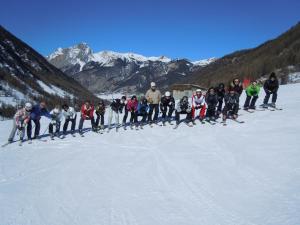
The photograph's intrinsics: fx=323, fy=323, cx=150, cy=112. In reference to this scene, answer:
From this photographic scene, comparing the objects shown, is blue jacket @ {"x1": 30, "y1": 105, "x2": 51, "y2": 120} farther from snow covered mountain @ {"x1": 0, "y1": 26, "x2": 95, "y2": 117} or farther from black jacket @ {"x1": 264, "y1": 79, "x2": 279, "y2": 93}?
snow covered mountain @ {"x1": 0, "y1": 26, "x2": 95, "y2": 117}

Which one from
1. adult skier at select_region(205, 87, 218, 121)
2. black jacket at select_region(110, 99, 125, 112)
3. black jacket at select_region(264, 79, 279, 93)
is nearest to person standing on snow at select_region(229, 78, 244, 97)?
adult skier at select_region(205, 87, 218, 121)

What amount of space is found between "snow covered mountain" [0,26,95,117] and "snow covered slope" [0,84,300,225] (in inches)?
2532

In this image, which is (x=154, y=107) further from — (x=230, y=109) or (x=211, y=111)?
(x=230, y=109)

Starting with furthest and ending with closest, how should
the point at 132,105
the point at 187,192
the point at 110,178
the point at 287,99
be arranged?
the point at 287,99 → the point at 132,105 → the point at 110,178 → the point at 187,192

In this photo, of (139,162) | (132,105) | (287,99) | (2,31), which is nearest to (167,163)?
(139,162)

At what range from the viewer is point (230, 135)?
13570mm

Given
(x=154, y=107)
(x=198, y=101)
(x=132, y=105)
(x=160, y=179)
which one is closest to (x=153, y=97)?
(x=154, y=107)

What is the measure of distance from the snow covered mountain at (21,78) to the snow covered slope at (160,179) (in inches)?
2532

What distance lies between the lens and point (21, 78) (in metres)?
107

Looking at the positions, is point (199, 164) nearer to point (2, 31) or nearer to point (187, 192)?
point (187, 192)

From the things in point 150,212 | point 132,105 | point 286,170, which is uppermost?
point 132,105

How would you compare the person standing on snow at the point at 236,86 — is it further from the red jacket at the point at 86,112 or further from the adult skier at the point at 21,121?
the adult skier at the point at 21,121

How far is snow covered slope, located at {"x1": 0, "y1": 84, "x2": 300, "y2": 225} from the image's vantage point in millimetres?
6992

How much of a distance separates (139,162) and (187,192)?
3074 mm
